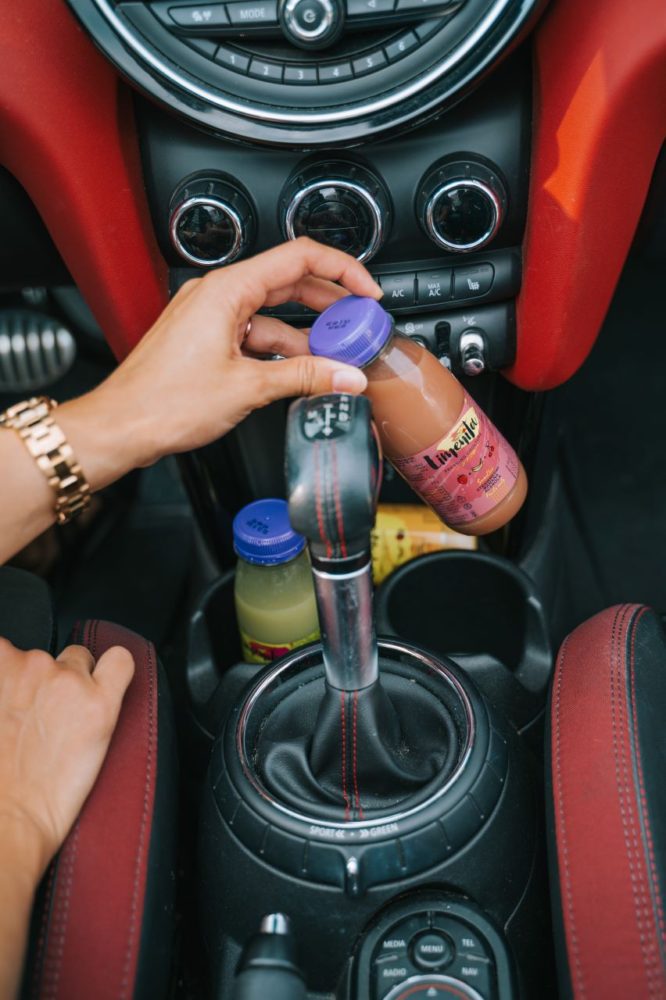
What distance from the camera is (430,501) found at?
92 cm

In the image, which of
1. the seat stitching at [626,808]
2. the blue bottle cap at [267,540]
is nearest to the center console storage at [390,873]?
the seat stitching at [626,808]

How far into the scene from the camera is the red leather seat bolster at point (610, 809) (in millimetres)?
663

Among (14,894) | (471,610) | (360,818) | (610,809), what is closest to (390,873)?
(360,818)

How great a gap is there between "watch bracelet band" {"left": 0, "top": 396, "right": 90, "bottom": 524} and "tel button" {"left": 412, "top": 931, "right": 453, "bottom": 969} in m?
0.47

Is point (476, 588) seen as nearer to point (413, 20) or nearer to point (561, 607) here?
point (561, 607)

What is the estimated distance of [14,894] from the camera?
26.2 inches

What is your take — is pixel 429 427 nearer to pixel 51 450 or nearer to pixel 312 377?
pixel 312 377

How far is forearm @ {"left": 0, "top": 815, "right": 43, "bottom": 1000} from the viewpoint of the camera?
64 cm

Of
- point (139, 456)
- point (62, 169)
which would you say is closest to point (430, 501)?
point (139, 456)

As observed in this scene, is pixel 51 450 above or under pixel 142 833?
above

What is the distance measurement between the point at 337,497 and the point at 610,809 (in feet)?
1.06

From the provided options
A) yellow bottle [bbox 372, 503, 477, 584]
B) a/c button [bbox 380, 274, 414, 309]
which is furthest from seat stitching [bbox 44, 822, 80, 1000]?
yellow bottle [bbox 372, 503, 477, 584]

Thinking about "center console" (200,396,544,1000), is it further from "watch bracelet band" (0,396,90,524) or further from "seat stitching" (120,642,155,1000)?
"watch bracelet band" (0,396,90,524)

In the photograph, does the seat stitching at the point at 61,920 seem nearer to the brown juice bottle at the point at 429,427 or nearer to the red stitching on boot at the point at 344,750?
the red stitching on boot at the point at 344,750
